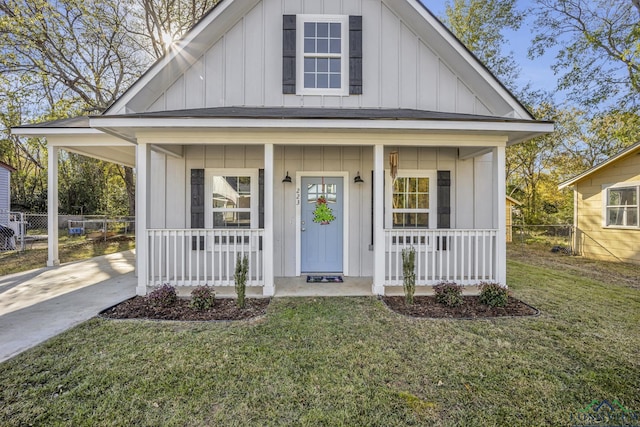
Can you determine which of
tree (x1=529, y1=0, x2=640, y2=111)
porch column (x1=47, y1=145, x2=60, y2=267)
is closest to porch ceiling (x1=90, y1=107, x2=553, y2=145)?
porch column (x1=47, y1=145, x2=60, y2=267)

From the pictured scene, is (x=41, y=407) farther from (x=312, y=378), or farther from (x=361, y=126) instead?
(x=361, y=126)

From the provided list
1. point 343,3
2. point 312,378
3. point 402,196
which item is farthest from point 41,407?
point 343,3

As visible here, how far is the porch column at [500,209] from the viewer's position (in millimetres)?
5203

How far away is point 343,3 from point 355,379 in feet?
22.5

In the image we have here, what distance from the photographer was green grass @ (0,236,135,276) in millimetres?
7367

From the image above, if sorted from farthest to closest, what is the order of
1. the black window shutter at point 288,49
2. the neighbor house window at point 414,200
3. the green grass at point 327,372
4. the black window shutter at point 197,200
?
1. the neighbor house window at point 414,200
2. the black window shutter at point 197,200
3. the black window shutter at point 288,49
4. the green grass at point 327,372

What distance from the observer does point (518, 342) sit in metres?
3.43

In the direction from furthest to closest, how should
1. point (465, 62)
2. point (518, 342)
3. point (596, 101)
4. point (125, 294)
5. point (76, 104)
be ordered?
point (76, 104) → point (596, 101) → point (465, 62) → point (125, 294) → point (518, 342)

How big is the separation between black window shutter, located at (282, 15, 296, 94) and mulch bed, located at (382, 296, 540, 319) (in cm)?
476

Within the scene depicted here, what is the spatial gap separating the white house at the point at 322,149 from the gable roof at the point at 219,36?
0.03 m

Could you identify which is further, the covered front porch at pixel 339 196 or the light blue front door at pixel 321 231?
the light blue front door at pixel 321 231

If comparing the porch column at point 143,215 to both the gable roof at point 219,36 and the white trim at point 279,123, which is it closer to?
the white trim at point 279,123

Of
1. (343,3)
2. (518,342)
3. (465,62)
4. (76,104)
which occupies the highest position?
(76,104)

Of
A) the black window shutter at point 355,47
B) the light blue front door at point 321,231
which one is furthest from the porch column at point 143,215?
the black window shutter at point 355,47
